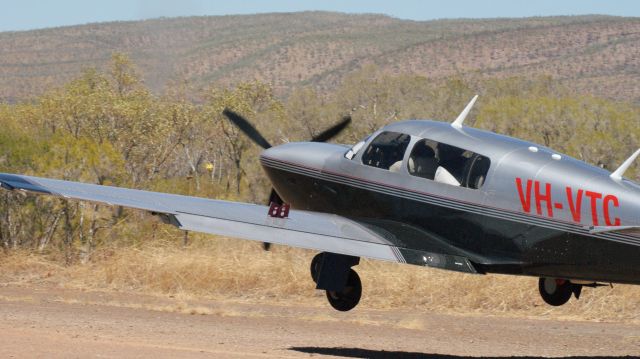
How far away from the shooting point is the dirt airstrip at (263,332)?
587 inches

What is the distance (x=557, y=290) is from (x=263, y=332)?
209 inches

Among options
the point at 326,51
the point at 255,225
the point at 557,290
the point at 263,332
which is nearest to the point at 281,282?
the point at 263,332

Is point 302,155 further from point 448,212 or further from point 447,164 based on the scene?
point 448,212

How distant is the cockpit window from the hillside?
92.9 metres

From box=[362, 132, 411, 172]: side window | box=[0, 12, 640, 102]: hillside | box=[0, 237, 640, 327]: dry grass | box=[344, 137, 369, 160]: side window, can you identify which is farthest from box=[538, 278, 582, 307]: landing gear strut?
box=[0, 12, 640, 102]: hillside

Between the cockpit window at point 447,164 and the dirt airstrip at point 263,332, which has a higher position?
the cockpit window at point 447,164

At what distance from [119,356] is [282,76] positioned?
142m

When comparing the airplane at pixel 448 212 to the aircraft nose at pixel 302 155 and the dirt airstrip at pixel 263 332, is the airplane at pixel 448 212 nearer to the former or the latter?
the aircraft nose at pixel 302 155

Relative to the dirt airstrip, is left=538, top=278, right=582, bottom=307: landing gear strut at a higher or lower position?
higher

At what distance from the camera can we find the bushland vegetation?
2739 centimetres

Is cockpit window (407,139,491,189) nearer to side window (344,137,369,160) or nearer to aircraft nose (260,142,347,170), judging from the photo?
side window (344,137,369,160)

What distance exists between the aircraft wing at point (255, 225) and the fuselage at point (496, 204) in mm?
179

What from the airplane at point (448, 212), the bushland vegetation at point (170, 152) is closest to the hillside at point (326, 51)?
the bushland vegetation at point (170, 152)

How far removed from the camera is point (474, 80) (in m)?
91.1
